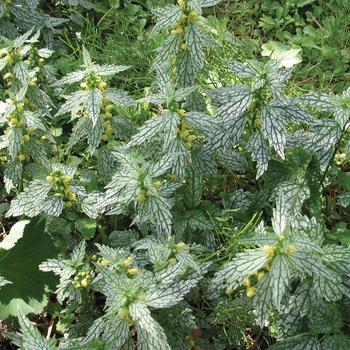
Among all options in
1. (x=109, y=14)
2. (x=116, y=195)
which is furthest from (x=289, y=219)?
(x=109, y=14)

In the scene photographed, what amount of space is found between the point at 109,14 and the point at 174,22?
1.50 metres

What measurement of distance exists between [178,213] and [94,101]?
0.53m

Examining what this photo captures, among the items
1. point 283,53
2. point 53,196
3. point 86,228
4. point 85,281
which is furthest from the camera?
point 283,53

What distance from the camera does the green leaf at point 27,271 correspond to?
240cm

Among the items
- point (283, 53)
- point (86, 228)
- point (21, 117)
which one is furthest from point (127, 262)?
point (283, 53)

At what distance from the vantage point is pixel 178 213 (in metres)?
2.31

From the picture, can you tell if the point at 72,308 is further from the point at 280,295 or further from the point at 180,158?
the point at 280,295

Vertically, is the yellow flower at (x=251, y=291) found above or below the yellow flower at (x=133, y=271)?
above

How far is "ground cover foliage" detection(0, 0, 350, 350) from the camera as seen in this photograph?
188 centimetres

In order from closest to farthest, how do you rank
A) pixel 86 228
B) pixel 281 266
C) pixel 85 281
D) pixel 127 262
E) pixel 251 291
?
pixel 281 266, pixel 251 291, pixel 127 262, pixel 85 281, pixel 86 228

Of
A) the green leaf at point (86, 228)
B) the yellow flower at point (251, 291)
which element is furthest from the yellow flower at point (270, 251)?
the green leaf at point (86, 228)

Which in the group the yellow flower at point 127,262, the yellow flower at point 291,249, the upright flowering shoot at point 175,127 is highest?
the upright flowering shoot at point 175,127

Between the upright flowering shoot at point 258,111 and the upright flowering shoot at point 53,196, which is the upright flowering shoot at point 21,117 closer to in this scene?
the upright flowering shoot at point 53,196

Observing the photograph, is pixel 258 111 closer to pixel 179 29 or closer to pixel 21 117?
pixel 179 29
